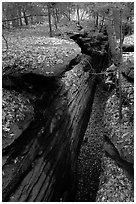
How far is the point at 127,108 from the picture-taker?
10516 millimetres

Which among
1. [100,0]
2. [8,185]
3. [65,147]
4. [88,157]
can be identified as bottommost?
[88,157]

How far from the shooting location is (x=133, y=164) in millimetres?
7840

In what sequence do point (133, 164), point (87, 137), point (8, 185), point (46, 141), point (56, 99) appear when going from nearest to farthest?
point (8, 185) → point (133, 164) → point (46, 141) → point (56, 99) → point (87, 137)

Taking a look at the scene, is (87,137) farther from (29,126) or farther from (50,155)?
(29,126)

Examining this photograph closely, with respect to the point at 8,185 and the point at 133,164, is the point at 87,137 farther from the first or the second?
the point at 8,185

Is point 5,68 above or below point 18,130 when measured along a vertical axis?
above

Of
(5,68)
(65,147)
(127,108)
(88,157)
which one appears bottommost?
(88,157)

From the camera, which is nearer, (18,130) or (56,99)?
(18,130)

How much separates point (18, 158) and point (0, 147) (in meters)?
0.74

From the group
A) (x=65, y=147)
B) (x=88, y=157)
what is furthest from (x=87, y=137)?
(x=65, y=147)

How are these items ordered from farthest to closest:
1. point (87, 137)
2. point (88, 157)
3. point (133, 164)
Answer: point (87, 137) < point (88, 157) < point (133, 164)

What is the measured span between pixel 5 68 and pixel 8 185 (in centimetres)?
488

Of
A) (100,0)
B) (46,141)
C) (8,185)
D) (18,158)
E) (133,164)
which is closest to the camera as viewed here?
(8,185)

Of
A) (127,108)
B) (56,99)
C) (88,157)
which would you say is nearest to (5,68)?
(56,99)
